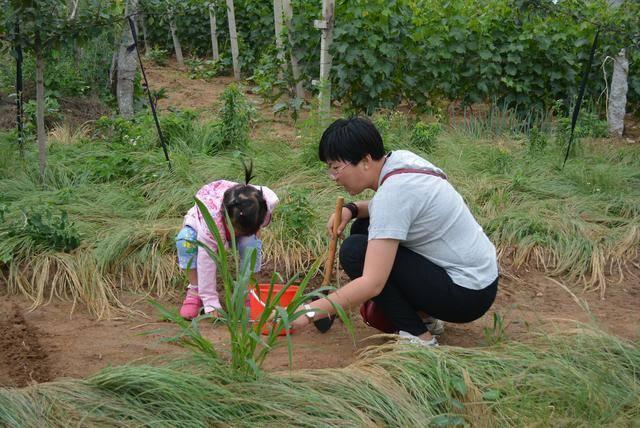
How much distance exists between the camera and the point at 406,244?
3432mm

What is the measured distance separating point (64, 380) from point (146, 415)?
0.39 metres

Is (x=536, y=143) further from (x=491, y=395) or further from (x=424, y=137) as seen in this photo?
(x=491, y=395)

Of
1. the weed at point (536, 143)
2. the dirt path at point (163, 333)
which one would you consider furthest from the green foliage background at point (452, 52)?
the dirt path at point (163, 333)

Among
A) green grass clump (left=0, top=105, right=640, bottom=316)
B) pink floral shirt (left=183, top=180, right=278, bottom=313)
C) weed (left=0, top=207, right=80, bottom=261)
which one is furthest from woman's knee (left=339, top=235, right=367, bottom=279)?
weed (left=0, top=207, right=80, bottom=261)

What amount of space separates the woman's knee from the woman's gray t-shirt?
0.65 ft

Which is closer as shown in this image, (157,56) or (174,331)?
(174,331)

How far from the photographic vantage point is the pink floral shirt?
12.9 ft

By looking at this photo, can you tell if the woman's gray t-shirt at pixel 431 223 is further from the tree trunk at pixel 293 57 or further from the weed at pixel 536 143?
the tree trunk at pixel 293 57

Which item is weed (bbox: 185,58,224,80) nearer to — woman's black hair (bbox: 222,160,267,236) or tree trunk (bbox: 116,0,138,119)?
tree trunk (bbox: 116,0,138,119)

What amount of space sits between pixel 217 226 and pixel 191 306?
648 millimetres

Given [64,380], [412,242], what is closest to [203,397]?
[64,380]

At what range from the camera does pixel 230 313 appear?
3002mm

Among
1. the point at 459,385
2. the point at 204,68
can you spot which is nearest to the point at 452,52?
the point at 204,68

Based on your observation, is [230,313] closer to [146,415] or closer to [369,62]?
[146,415]
